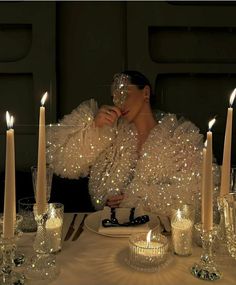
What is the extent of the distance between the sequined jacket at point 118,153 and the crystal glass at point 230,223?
1.87 ft

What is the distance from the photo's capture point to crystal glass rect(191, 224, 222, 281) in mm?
779

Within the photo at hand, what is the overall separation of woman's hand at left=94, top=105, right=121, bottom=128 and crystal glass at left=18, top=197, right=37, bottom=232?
1.80 feet

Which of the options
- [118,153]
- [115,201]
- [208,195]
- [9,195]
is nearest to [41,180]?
[9,195]

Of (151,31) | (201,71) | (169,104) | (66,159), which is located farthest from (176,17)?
(66,159)

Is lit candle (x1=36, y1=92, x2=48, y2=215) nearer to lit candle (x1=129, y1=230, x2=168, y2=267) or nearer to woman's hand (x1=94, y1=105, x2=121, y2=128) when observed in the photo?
lit candle (x1=129, y1=230, x2=168, y2=267)

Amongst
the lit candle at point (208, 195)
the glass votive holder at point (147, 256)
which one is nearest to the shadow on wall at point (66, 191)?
the glass votive holder at point (147, 256)

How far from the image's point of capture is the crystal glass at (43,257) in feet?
2.59

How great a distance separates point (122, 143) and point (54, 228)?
2.39 feet

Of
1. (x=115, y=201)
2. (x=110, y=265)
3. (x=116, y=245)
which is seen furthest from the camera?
(x=115, y=201)

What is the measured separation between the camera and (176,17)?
5.15 ft

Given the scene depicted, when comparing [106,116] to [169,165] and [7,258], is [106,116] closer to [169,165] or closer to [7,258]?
[169,165]

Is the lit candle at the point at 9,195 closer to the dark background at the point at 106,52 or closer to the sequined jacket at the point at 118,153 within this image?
the sequined jacket at the point at 118,153

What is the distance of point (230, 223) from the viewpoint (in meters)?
0.83

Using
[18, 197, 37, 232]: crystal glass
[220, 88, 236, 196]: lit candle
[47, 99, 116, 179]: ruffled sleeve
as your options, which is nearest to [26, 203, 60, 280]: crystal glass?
[18, 197, 37, 232]: crystal glass
